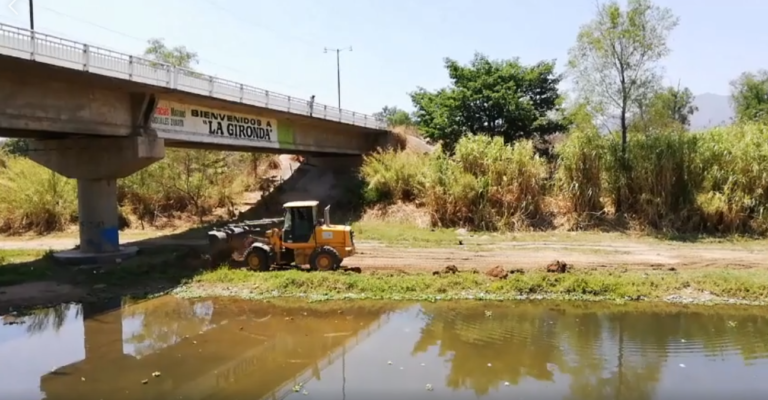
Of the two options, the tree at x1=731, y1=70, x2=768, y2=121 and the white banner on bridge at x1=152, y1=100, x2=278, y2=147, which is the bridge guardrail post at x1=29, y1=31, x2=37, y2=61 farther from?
the tree at x1=731, y1=70, x2=768, y2=121

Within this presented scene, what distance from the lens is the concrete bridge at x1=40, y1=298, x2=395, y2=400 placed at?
856 cm

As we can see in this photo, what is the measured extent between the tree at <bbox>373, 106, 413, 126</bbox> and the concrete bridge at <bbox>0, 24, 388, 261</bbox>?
1222 cm

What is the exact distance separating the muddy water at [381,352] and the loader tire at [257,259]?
2.80 meters

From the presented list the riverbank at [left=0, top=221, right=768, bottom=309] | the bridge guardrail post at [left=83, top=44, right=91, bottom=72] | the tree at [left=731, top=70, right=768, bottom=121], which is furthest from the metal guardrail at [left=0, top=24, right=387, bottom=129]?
the tree at [left=731, top=70, right=768, bottom=121]

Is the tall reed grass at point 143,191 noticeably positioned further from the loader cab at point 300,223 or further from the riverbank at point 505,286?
the riverbank at point 505,286

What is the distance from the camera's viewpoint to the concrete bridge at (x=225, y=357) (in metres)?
8.56

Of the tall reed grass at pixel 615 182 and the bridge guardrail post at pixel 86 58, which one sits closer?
the bridge guardrail post at pixel 86 58

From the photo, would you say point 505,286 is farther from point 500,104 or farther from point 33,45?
point 500,104

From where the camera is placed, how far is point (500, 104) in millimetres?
31703

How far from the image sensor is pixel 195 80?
70.5ft

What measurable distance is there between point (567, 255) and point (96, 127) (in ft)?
49.5

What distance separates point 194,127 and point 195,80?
7.23ft

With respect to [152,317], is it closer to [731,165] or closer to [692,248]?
[692,248]

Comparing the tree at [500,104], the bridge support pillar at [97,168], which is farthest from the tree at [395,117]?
the bridge support pillar at [97,168]
